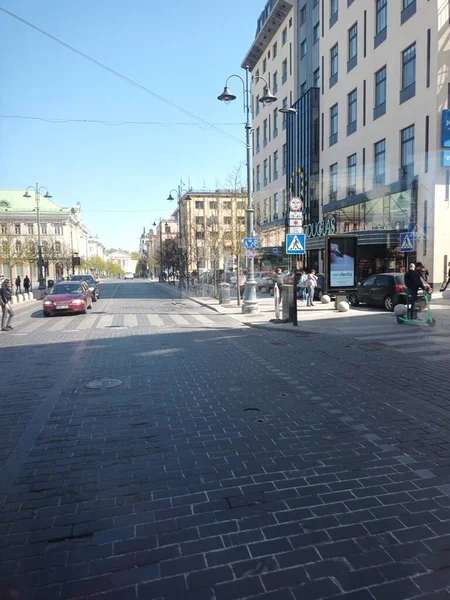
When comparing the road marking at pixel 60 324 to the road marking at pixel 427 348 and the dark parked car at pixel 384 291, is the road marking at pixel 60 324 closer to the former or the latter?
the road marking at pixel 427 348

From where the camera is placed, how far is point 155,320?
56.1ft

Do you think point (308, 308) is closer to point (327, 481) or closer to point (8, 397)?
point (8, 397)

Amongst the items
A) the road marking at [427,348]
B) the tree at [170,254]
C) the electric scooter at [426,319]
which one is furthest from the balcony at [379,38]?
the tree at [170,254]

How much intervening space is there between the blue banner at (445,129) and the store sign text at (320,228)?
11.9m

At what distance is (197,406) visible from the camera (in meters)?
6.23

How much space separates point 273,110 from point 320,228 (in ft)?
60.9

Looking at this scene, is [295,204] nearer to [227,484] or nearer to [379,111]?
[227,484]

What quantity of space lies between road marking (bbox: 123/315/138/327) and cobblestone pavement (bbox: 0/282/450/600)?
7393 mm

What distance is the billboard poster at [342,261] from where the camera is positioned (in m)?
17.5

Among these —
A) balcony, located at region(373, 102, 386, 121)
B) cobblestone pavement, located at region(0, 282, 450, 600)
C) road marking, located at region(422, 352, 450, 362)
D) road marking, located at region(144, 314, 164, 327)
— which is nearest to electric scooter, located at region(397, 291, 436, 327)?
road marking, located at region(422, 352, 450, 362)

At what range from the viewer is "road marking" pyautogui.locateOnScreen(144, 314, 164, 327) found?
15.8m

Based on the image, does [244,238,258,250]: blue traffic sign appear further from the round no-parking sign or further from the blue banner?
the blue banner

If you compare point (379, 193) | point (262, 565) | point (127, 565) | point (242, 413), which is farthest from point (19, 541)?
point (379, 193)

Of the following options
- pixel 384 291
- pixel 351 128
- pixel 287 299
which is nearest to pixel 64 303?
pixel 287 299
